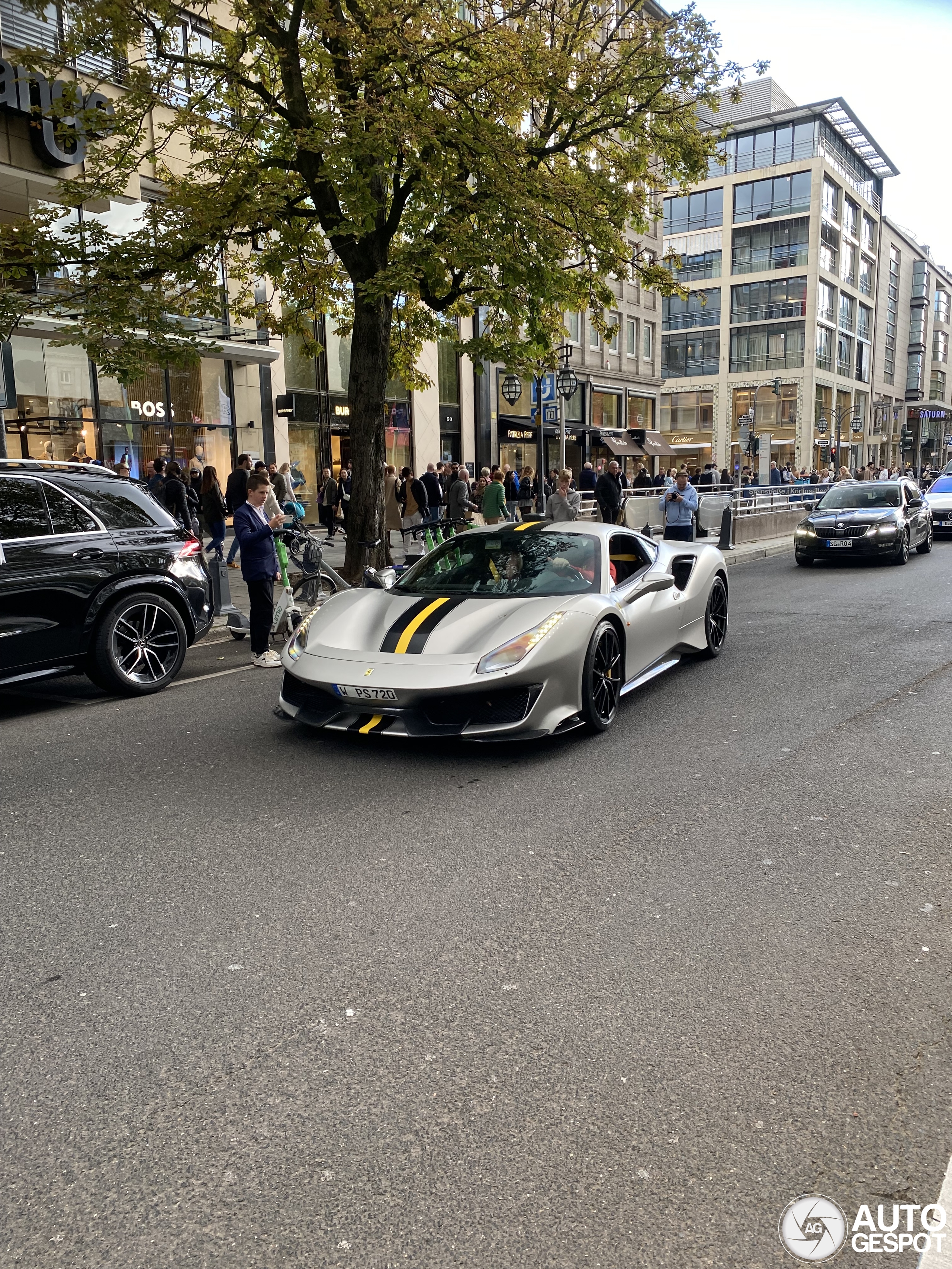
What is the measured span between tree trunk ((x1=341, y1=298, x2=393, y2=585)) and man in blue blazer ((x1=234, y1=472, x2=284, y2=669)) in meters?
4.42

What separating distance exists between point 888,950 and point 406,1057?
1740 mm

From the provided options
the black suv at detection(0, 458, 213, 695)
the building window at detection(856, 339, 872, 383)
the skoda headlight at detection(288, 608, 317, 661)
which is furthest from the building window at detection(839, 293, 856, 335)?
the skoda headlight at detection(288, 608, 317, 661)

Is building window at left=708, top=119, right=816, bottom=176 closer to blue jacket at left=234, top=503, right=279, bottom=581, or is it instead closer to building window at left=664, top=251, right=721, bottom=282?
building window at left=664, top=251, right=721, bottom=282

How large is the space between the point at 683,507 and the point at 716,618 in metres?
7.80

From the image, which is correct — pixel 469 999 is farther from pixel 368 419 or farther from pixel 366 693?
pixel 368 419

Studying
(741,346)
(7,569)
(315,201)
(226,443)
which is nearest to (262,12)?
(315,201)

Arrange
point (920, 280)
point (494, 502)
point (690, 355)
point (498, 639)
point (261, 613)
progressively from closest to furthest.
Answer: point (498, 639) → point (261, 613) → point (494, 502) → point (690, 355) → point (920, 280)

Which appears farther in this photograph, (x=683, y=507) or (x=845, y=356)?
(x=845, y=356)

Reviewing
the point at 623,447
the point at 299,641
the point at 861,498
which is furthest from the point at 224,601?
the point at 623,447

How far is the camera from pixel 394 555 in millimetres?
19047

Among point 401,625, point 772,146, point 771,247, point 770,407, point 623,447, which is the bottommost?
point 401,625

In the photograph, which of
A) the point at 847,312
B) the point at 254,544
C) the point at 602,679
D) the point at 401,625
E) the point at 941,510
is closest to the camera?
the point at 401,625

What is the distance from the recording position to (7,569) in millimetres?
6801

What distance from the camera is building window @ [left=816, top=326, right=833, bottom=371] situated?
66312 mm
